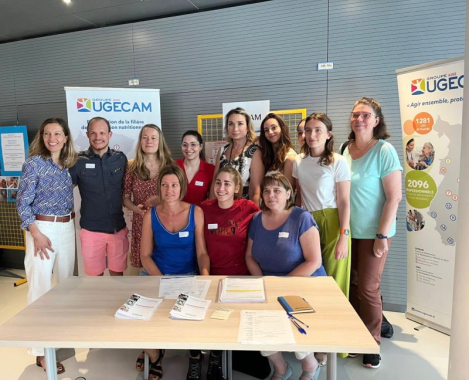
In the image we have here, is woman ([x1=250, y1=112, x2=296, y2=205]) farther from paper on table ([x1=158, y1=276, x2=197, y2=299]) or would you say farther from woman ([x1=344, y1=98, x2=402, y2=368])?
paper on table ([x1=158, y1=276, x2=197, y2=299])

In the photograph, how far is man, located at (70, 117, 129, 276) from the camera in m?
2.61

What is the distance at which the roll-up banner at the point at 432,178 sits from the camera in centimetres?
240

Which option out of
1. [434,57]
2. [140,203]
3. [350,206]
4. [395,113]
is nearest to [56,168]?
[140,203]

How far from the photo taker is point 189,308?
158 cm

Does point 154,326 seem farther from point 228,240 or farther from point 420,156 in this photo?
point 420,156

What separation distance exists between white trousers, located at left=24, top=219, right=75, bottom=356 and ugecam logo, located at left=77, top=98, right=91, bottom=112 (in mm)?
1652

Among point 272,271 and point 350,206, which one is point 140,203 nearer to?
point 272,271

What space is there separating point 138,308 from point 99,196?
4.35ft

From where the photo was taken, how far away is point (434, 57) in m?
3.15

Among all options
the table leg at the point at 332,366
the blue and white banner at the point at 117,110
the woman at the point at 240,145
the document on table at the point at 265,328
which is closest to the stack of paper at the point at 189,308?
the document on table at the point at 265,328

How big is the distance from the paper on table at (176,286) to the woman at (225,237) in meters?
0.32

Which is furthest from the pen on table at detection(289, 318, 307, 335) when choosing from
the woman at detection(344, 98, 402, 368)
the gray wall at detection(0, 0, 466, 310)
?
the gray wall at detection(0, 0, 466, 310)

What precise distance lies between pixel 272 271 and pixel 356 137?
1235mm

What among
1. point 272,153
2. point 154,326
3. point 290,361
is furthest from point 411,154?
point 154,326
